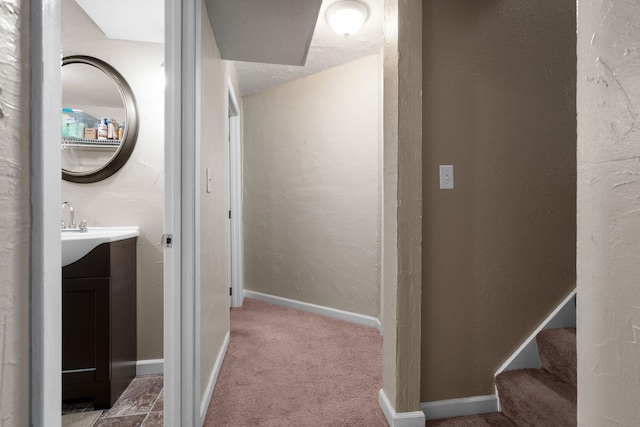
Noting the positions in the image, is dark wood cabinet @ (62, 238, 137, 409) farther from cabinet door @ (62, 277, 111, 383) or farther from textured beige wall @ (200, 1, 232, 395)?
textured beige wall @ (200, 1, 232, 395)

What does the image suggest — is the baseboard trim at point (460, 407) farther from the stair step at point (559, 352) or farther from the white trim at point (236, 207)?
the white trim at point (236, 207)

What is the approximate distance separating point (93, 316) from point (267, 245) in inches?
79.5

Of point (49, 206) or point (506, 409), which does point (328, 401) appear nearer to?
point (506, 409)

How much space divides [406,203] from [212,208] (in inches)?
40.8

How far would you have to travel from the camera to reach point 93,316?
1.66 m

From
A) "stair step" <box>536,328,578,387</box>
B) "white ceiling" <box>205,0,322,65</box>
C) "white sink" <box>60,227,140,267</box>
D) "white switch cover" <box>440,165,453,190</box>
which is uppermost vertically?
"white ceiling" <box>205,0,322,65</box>

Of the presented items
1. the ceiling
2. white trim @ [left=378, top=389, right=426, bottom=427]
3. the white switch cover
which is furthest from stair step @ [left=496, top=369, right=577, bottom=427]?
the ceiling

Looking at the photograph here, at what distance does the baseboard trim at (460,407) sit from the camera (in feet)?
Answer: 5.08

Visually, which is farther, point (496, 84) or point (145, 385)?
point (145, 385)

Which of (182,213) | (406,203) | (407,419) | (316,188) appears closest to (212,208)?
(182,213)

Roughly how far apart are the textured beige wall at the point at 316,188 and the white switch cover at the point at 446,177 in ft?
4.32

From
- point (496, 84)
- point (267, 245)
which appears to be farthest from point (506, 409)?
point (267, 245)

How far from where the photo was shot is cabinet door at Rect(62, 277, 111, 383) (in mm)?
1632

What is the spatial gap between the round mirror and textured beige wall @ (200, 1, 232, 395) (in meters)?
0.53
